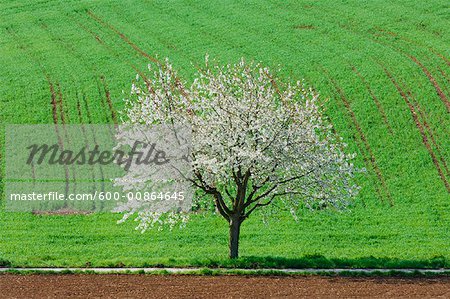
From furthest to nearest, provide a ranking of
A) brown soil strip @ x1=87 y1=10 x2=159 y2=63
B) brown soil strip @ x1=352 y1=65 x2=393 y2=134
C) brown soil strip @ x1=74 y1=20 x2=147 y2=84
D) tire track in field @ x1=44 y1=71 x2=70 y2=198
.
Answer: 1. brown soil strip @ x1=87 y1=10 x2=159 y2=63
2. brown soil strip @ x1=74 y1=20 x2=147 y2=84
3. brown soil strip @ x1=352 y1=65 x2=393 y2=134
4. tire track in field @ x1=44 y1=71 x2=70 y2=198

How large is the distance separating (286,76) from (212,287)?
109 ft

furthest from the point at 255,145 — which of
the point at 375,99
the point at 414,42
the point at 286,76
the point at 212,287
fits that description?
the point at 414,42

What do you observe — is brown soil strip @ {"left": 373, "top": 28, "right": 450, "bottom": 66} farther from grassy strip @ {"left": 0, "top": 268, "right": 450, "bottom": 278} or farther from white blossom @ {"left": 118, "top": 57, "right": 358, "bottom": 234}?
grassy strip @ {"left": 0, "top": 268, "right": 450, "bottom": 278}

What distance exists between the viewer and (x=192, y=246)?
45.3m

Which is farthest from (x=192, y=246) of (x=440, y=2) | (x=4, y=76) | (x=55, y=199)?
(x=440, y=2)

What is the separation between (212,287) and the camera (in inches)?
1388

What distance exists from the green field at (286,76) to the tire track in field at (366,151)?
0.38 ft

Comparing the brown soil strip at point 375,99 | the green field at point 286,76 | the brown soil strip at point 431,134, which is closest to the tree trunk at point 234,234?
the green field at point 286,76

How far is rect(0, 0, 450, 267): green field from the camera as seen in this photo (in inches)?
1761

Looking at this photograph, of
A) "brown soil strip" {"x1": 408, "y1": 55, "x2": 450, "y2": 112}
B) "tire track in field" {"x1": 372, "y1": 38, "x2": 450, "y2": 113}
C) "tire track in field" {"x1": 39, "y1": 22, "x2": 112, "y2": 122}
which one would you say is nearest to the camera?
"brown soil strip" {"x1": 408, "y1": 55, "x2": 450, "y2": 112}

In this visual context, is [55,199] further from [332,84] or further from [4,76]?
[332,84]

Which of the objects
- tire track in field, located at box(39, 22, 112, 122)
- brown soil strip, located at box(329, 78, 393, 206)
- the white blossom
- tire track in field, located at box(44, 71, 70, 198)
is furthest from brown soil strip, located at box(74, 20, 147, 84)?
the white blossom

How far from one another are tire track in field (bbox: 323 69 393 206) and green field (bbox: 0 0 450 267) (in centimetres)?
12

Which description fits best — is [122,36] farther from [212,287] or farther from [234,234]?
[212,287]
